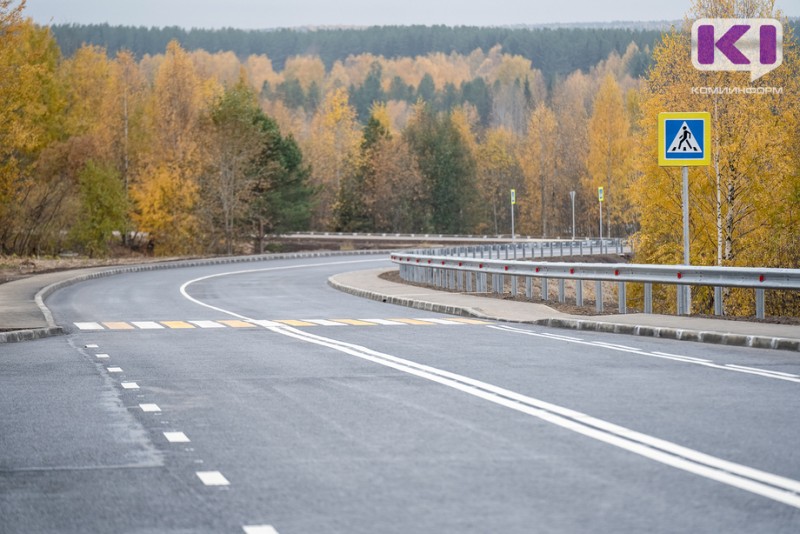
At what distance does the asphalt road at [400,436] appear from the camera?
7.37 m

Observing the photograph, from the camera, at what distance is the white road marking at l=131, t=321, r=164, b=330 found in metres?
23.5

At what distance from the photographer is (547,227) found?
131750 mm

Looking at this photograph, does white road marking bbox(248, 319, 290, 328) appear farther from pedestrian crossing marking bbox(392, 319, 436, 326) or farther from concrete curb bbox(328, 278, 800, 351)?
concrete curb bbox(328, 278, 800, 351)

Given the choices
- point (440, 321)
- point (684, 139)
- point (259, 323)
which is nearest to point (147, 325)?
point (259, 323)

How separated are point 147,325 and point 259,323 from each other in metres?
2.10

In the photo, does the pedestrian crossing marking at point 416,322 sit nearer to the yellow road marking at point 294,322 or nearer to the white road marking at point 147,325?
the yellow road marking at point 294,322

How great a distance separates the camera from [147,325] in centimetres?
2430

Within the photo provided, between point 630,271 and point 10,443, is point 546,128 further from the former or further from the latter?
point 10,443

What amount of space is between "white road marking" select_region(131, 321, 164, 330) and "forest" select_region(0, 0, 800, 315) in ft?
66.9

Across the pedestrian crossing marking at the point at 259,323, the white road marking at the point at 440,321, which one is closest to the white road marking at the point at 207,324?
the pedestrian crossing marking at the point at 259,323

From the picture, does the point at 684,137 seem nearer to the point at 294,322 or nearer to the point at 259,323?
the point at 294,322

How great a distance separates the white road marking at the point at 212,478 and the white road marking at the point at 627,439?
9.69ft

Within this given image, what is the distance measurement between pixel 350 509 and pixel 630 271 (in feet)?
59.0

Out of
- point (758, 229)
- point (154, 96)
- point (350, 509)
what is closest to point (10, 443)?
point (350, 509)
